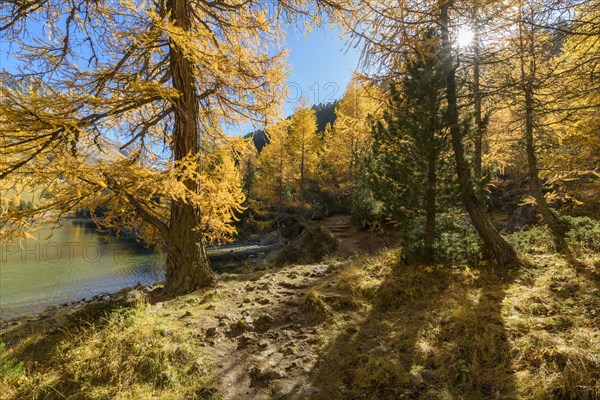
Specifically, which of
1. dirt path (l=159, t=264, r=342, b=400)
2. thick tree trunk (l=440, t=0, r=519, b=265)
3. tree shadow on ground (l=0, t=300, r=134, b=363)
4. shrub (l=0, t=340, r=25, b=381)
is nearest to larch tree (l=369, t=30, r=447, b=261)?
thick tree trunk (l=440, t=0, r=519, b=265)

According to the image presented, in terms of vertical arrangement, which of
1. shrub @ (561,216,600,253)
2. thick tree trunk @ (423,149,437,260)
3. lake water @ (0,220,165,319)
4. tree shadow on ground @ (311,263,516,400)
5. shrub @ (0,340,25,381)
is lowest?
lake water @ (0,220,165,319)

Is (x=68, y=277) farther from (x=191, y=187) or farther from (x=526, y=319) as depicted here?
(x=526, y=319)

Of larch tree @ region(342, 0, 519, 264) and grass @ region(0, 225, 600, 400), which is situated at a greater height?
larch tree @ region(342, 0, 519, 264)

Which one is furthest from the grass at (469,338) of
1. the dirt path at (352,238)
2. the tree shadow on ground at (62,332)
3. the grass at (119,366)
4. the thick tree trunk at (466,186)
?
the dirt path at (352,238)

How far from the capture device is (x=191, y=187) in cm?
530

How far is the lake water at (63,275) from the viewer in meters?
12.6

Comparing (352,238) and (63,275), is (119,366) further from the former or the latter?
(63,275)

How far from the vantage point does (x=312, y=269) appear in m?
6.89

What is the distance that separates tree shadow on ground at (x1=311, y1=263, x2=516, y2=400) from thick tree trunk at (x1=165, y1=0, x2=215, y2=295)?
3.21 m

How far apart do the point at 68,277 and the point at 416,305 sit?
1984cm

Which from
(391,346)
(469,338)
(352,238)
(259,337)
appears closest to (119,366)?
(259,337)

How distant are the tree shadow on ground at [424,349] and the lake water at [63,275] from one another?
1038cm

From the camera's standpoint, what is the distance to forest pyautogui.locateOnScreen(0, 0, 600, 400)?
2934 millimetres

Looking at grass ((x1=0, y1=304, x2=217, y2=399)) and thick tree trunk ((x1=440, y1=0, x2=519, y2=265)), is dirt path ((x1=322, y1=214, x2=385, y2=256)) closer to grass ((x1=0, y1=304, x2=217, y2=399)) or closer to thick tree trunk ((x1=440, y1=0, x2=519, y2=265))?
thick tree trunk ((x1=440, y1=0, x2=519, y2=265))
